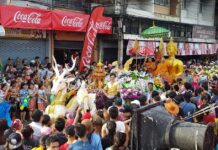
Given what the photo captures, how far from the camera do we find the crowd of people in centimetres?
432

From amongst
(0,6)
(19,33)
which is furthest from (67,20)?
(0,6)

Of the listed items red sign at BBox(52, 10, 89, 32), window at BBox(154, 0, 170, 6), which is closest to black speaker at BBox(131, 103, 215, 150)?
red sign at BBox(52, 10, 89, 32)

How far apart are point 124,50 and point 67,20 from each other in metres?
5.96

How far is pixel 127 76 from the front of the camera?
10.5 m

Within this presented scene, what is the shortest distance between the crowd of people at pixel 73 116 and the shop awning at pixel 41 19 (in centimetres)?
167

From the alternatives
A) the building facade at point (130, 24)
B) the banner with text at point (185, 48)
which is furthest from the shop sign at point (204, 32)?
the banner with text at point (185, 48)

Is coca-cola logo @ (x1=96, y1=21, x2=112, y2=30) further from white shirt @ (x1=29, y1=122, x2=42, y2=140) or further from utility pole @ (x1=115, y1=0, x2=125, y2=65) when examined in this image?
white shirt @ (x1=29, y1=122, x2=42, y2=140)

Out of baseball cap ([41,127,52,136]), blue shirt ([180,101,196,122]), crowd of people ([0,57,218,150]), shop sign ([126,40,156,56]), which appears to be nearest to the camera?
crowd of people ([0,57,218,150])

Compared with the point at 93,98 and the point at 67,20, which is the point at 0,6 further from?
the point at 93,98

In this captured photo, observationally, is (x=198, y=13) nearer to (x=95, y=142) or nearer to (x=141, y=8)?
(x=141, y=8)

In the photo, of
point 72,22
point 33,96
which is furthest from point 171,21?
point 33,96

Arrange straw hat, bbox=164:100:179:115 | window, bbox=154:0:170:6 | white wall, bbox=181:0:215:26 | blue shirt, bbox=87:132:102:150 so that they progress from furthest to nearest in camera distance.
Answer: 1. white wall, bbox=181:0:215:26
2. window, bbox=154:0:170:6
3. straw hat, bbox=164:100:179:115
4. blue shirt, bbox=87:132:102:150

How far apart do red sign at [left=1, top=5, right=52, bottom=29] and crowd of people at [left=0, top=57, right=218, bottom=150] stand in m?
1.59

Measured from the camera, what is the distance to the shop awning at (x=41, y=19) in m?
12.7
